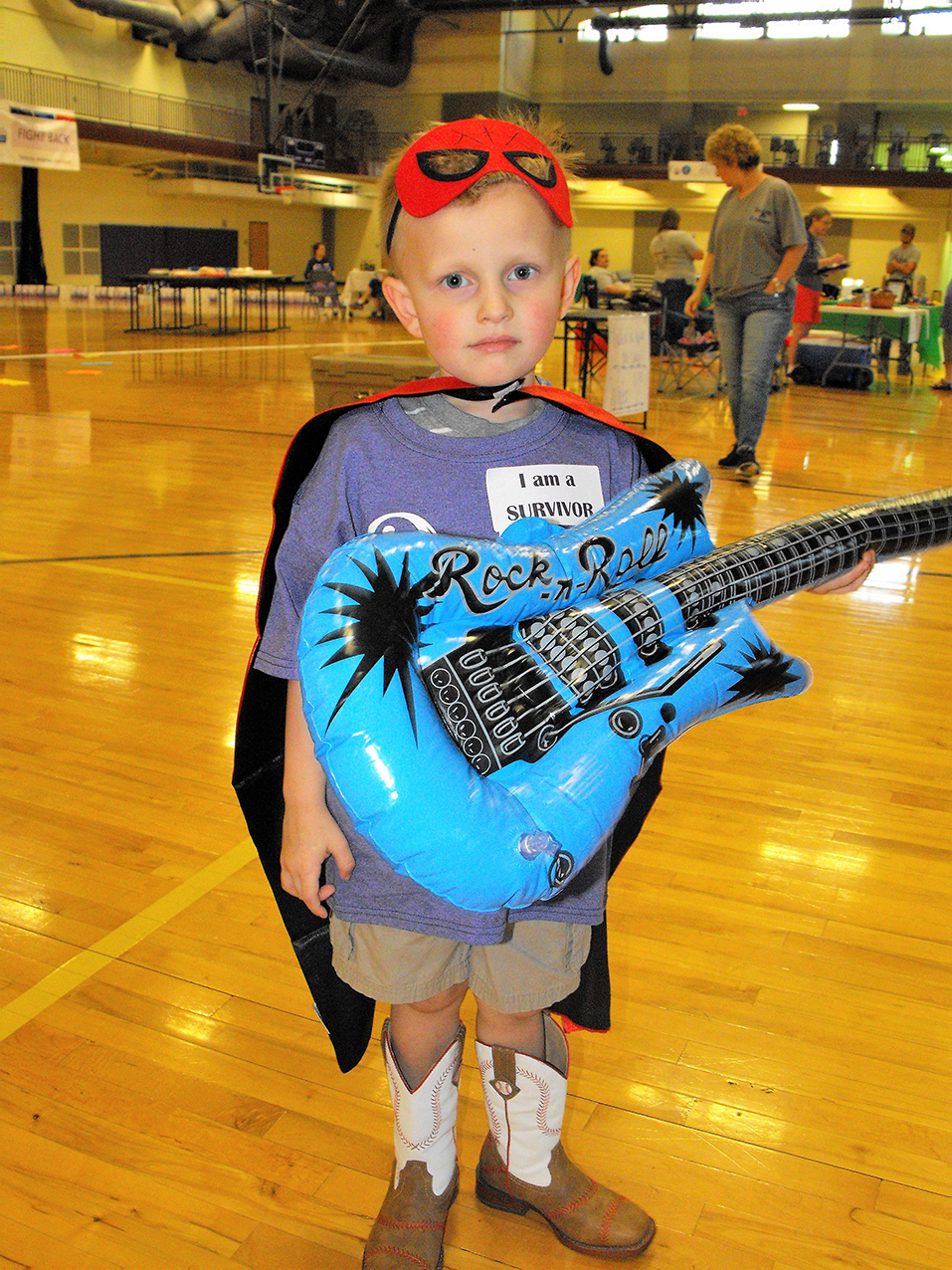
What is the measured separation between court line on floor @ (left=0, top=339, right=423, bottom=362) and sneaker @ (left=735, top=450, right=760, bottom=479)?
6249 mm

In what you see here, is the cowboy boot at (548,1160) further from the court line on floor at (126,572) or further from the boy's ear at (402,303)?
the court line on floor at (126,572)

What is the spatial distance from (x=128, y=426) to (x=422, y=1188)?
231 inches

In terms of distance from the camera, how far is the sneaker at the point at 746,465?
5.37m

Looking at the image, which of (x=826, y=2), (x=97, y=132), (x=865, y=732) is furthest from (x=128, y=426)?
(x=826, y=2)

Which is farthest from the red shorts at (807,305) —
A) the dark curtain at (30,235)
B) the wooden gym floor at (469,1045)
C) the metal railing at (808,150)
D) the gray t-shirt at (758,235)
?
the dark curtain at (30,235)

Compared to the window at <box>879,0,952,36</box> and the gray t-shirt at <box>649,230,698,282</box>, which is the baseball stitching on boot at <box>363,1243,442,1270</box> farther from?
the window at <box>879,0,952,36</box>

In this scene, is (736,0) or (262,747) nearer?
(262,747)

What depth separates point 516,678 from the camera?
84cm

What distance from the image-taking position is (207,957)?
1.69 m

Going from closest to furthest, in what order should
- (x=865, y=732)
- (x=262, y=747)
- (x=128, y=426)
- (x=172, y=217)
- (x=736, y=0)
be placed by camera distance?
(x=262, y=747) < (x=865, y=732) < (x=128, y=426) < (x=736, y=0) < (x=172, y=217)

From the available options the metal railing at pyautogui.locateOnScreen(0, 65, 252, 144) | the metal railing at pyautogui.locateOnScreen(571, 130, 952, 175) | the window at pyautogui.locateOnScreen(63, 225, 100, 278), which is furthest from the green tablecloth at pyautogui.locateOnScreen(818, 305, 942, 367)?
the window at pyautogui.locateOnScreen(63, 225, 100, 278)

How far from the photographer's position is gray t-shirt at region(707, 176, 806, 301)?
16.0 feet

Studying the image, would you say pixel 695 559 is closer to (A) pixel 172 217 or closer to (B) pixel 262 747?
A: (B) pixel 262 747

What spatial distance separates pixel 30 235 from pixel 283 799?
21.1m
